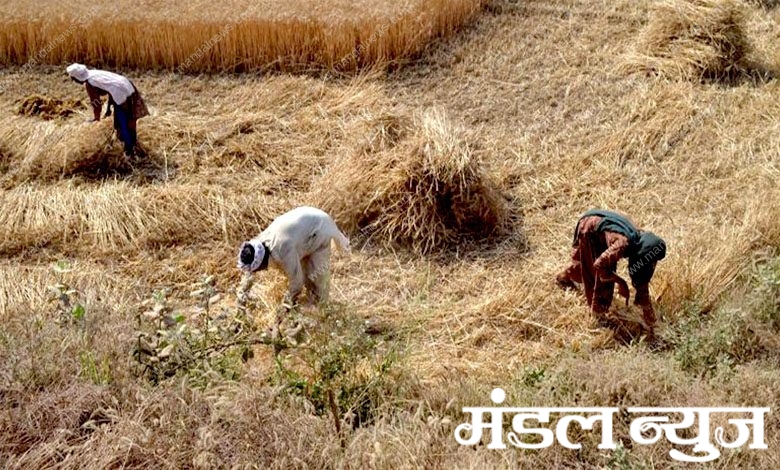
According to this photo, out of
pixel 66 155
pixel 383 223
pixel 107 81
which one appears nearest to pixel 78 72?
pixel 107 81

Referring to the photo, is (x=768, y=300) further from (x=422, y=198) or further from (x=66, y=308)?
(x=66, y=308)

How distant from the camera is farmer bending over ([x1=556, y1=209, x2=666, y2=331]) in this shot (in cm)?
490

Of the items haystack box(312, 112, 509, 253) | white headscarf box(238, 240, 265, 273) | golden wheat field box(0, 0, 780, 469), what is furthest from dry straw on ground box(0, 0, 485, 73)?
white headscarf box(238, 240, 265, 273)

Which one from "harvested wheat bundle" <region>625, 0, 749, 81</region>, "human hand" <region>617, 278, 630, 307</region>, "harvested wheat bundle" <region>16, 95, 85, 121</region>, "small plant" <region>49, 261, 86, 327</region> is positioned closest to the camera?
"small plant" <region>49, 261, 86, 327</region>

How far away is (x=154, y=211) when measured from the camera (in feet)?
22.3

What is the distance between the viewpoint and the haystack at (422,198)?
6492 millimetres

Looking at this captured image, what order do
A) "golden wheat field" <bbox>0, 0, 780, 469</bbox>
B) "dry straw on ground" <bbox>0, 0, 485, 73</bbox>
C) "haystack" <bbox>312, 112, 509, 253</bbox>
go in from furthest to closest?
"dry straw on ground" <bbox>0, 0, 485, 73</bbox> → "haystack" <bbox>312, 112, 509, 253</bbox> → "golden wheat field" <bbox>0, 0, 780, 469</bbox>

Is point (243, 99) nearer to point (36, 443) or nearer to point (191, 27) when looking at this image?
point (191, 27)

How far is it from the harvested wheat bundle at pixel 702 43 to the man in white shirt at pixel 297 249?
4.66m

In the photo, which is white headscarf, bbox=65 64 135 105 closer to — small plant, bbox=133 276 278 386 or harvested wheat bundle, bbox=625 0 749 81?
small plant, bbox=133 276 278 386

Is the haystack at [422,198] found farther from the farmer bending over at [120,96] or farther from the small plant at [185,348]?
the small plant at [185,348]

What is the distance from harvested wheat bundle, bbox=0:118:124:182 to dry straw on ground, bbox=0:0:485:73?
2.37 m

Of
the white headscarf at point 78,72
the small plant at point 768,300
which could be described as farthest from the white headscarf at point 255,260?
the white headscarf at point 78,72

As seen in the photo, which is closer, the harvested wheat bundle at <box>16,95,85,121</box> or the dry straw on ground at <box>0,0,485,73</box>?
the harvested wheat bundle at <box>16,95,85,121</box>
